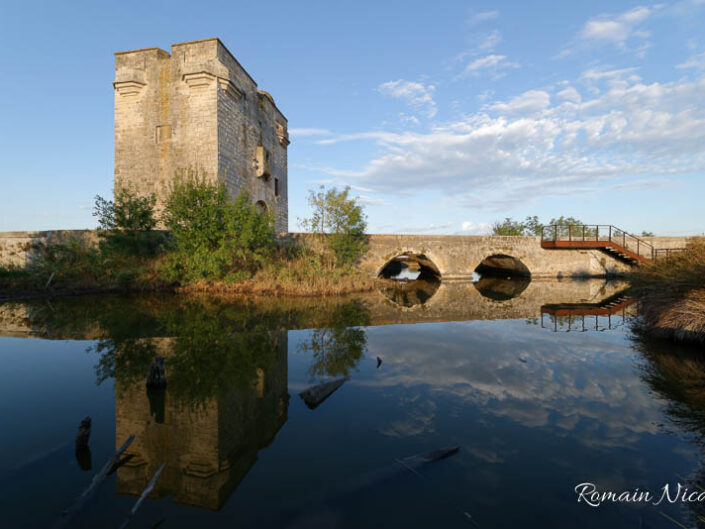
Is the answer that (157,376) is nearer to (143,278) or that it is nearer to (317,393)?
(317,393)

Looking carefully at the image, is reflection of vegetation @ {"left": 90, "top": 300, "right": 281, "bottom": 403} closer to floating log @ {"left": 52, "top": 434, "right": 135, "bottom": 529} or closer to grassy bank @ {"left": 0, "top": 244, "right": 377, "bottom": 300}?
floating log @ {"left": 52, "top": 434, "right": 135, "bottom": 529}

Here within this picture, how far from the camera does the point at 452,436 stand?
3.09m

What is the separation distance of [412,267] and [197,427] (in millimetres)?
36345

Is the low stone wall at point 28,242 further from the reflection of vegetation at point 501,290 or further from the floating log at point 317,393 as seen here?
the reflection of vegetation at point 501,290

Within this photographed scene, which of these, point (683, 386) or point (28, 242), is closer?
point (683, 386)

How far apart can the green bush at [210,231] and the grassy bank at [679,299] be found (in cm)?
1164

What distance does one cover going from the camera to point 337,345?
6172 millimetres

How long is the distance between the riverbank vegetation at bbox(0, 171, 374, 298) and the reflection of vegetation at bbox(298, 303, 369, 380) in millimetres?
4718

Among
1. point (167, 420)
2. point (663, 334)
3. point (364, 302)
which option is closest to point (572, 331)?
point (663, 334)

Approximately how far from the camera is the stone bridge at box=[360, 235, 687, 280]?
741 inches

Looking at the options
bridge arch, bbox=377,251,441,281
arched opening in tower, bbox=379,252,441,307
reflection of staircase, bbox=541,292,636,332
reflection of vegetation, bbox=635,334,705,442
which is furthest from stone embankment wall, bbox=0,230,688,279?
reflection of vegetation, bbox=635,334,705,442

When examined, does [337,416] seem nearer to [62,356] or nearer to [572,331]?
[62,356]

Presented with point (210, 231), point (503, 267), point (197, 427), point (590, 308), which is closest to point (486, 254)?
point (503, 267)

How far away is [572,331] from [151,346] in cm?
876
